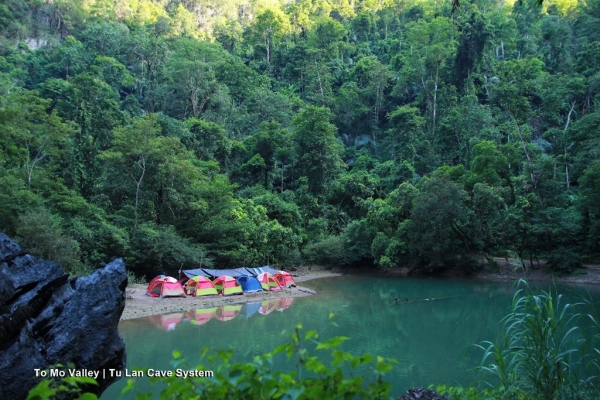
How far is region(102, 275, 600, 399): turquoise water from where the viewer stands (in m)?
7.74

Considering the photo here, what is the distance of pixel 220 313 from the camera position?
13.7 meters

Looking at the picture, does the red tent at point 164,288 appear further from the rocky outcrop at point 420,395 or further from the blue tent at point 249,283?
the rocky outcrop at point 420,395

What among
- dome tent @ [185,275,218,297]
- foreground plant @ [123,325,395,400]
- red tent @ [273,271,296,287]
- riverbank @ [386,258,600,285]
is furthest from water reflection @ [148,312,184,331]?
riverbank @ [386,258,600,285]

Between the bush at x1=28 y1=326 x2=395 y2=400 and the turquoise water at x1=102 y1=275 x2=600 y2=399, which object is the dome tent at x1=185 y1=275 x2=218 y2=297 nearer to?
the turquoise water at x1=102 y1=275 x2=600 y2=399

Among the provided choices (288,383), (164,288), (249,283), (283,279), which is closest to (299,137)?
(283,279)

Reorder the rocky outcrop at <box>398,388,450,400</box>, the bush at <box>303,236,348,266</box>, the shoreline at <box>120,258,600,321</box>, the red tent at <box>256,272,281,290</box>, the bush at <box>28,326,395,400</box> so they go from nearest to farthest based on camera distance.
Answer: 1. the bush at <box>28,326,395,400</box>
2. the rocky outcrop at <box>398,388,450,400</box>
3. the shoreline at <box>120,258,600,321</box>
4. the red tent at <box>256,272,281,290</box>
5. the bush at <box>303,236,348,266</box>

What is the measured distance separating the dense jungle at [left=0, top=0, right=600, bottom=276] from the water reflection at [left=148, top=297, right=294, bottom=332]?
12.2 feet

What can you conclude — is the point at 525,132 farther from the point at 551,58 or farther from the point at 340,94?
the point at 340,94

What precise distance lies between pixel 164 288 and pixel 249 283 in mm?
3407

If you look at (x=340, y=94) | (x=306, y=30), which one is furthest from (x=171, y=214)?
(x=306, y=30)

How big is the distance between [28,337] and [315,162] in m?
25.8

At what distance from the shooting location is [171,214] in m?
20.2

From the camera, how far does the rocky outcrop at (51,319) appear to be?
2.44 m

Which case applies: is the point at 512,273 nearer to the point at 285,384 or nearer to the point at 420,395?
the point at 420,395
